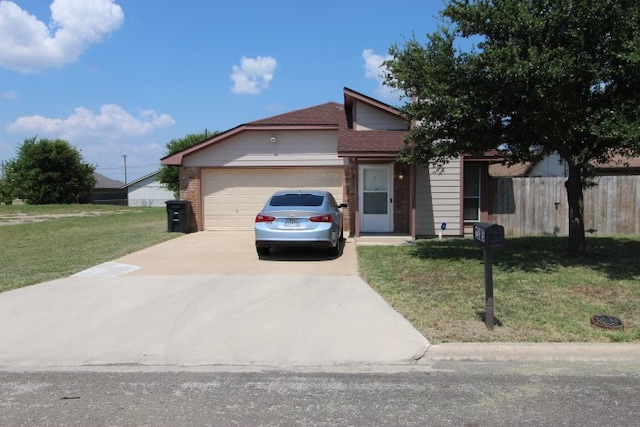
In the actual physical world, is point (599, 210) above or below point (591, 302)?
above

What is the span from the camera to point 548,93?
8.40 m

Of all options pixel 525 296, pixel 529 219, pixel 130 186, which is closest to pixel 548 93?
pixel 525 296

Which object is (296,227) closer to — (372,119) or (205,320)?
(205,320)

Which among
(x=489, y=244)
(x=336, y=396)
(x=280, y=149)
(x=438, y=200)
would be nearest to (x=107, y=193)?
(x=280, y=149)

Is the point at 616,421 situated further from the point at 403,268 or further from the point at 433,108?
the point at 433,108

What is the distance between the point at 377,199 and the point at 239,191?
499 cm

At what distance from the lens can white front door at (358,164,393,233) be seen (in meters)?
15.4

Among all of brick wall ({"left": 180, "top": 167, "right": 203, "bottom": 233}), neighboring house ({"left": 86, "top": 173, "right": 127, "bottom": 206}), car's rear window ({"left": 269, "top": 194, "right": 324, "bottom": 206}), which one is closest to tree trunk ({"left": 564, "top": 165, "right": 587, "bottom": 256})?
car's rear window ({"left": 269, "top": 194, "right": 324, "bottom": 206})

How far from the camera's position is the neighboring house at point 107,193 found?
211 feet

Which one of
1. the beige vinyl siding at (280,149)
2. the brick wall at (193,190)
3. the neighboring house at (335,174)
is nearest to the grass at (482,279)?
the neighboring house at (335,174)

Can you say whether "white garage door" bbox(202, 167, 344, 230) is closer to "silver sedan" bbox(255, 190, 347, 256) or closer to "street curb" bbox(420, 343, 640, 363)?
"silver sedan" bbox(255, 190, 347, 256)

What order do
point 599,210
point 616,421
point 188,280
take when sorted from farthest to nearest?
point 599,210 → point 188,280 → point 616,421

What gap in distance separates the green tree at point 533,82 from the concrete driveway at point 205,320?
3581 mm

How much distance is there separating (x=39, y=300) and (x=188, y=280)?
234 centimetres
